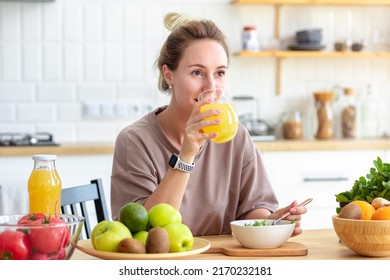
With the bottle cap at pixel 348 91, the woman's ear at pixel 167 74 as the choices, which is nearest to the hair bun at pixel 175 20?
the woman's ear at pixel 167 74

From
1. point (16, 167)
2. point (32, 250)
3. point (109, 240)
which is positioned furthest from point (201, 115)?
point (16, 167)

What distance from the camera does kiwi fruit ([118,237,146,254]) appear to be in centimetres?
166

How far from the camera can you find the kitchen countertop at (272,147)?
13.3ft

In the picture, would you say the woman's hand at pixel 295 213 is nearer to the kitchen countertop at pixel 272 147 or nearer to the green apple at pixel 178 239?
the green apple at pixel 178 239

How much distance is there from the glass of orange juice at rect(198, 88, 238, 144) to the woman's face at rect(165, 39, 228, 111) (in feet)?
0.96

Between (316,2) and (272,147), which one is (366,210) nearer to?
(272,147)

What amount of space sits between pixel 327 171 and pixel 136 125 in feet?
6.65

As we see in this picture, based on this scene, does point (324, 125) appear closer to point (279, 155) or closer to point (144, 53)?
point (279, 155)

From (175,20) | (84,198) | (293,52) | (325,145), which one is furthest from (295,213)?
(293,52)

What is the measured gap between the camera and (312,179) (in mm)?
4309

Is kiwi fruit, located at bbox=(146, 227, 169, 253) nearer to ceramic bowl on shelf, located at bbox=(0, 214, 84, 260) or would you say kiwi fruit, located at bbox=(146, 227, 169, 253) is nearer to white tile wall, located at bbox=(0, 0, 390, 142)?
ceramic bowl on shelf, located at bbox=(0, 214, 84, 260)

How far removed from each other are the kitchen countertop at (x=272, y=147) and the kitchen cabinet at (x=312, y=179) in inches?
1.5

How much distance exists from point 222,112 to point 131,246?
21.2 inches
